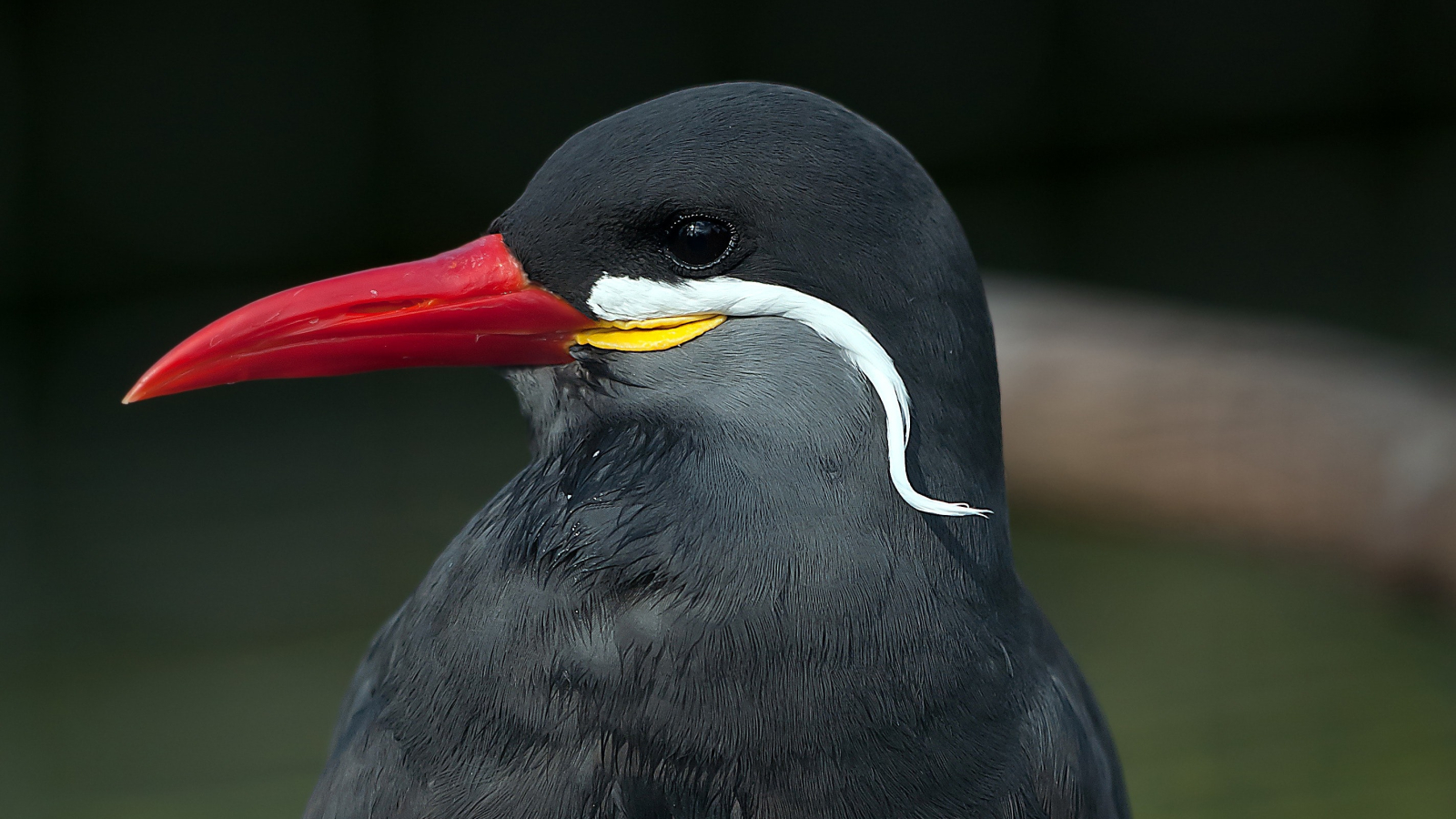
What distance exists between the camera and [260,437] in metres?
4.57

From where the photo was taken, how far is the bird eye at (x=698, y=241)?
1.19 meters

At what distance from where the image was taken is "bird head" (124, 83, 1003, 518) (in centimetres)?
118

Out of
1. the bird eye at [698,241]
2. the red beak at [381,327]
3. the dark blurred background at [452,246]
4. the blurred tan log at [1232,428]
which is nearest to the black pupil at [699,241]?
the bird eye at [698,241]

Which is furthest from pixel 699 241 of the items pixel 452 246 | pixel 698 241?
pixel 452 246

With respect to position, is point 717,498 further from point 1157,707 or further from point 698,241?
point 1157,707

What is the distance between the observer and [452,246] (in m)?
5.32

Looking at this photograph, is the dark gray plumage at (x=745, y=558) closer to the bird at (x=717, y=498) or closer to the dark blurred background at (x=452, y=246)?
the bird at (x=717, y=498)

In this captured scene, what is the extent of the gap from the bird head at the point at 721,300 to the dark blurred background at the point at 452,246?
198 cm

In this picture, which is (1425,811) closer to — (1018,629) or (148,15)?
(1018,629)

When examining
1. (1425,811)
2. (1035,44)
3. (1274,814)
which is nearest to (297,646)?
(1274,814)

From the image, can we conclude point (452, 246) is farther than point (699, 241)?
Yes

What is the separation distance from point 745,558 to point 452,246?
4332mm

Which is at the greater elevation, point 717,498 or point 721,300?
point 721,300

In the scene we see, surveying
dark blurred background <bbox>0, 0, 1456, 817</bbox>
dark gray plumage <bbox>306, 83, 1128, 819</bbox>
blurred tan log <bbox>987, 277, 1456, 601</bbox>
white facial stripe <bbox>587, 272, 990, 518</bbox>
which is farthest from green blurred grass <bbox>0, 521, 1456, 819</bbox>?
white facial stripe <bbox>587, 272, 990, 518</bbox>
